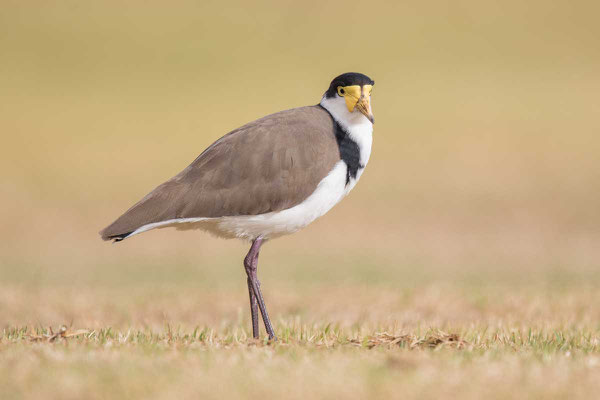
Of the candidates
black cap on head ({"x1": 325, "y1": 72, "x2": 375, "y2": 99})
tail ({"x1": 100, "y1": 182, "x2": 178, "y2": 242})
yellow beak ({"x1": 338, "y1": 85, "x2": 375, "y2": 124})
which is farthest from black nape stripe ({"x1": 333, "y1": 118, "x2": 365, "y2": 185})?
tail ({"x1": 100, "y1": 182, "x2": 178, "y2": 242})

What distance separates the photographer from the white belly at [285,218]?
6992 millimetres

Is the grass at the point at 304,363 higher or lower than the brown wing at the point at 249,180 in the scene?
lower

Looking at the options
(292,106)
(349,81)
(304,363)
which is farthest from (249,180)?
(292,106)

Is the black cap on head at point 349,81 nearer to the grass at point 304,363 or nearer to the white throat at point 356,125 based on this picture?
the white throat at point 356,125

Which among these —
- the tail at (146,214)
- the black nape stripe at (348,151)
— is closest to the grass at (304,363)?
the tail at (146,214)

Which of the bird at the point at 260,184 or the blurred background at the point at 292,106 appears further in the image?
the blurred background at the point at 292,106

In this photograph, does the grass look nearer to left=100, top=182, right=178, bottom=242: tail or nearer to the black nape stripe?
left=100, top=182, right=178, bottom=242: tail

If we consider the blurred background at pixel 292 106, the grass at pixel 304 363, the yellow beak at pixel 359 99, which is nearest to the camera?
the grass at pixel 304 363

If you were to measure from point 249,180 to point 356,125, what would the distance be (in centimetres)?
102

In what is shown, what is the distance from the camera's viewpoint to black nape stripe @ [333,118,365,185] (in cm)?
718

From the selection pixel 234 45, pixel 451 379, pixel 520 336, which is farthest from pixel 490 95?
pixel 451 379

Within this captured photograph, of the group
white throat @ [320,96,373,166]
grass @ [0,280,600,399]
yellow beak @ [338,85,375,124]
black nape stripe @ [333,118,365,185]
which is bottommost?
grass @ [0,280,600,399]

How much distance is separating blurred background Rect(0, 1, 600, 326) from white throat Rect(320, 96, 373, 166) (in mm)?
2212

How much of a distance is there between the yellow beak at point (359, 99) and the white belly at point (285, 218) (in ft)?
1.46
